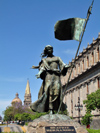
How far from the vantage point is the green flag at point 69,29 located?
365 inches

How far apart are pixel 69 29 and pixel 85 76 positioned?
45926 mm

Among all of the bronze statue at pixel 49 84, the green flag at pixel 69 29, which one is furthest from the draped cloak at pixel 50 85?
the green flag at pixel 69 29

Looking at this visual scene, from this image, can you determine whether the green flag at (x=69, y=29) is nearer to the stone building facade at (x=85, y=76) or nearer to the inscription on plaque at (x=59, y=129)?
the inscription on plaque at (x=59, y=129)

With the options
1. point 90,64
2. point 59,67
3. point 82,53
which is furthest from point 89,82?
point 59,67

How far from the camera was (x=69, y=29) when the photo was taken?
9.48 m

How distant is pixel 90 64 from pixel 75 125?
4451 centimetres

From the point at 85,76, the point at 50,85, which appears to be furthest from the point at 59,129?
the point at 85,76

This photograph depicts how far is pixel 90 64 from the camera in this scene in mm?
52250

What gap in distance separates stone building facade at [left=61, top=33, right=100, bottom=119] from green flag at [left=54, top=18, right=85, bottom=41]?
122 feet

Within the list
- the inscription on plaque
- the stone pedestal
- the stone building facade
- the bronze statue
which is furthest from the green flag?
the stone building facade

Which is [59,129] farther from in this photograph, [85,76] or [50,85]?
[85,76]

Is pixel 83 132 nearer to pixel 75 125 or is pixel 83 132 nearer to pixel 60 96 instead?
pixel 75 125

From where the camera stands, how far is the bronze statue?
9.22 meters

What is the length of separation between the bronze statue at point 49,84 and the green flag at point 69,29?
0.73m
